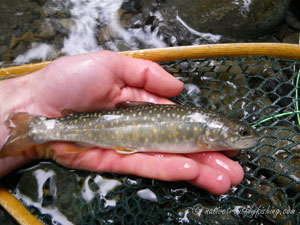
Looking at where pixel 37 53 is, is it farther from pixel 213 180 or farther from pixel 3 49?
pixel 213 180

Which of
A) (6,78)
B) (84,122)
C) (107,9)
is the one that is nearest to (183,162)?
(84,122)

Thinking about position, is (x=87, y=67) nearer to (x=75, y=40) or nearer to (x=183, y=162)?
(x=183, y=162)

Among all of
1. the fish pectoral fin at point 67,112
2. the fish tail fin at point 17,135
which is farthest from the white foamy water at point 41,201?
the fish pectoral fin at point 67,112

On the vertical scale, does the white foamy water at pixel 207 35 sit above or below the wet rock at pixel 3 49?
above

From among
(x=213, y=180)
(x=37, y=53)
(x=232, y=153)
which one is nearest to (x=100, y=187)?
(x=213, y=180)

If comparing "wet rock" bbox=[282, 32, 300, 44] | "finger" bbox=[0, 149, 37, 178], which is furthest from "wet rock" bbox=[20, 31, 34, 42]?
→ "wet rock" bbox=[282, 32, 300, 44]

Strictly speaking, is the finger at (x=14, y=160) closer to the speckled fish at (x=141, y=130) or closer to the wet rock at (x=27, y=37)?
the speckled fish at (x=141, y=130)
